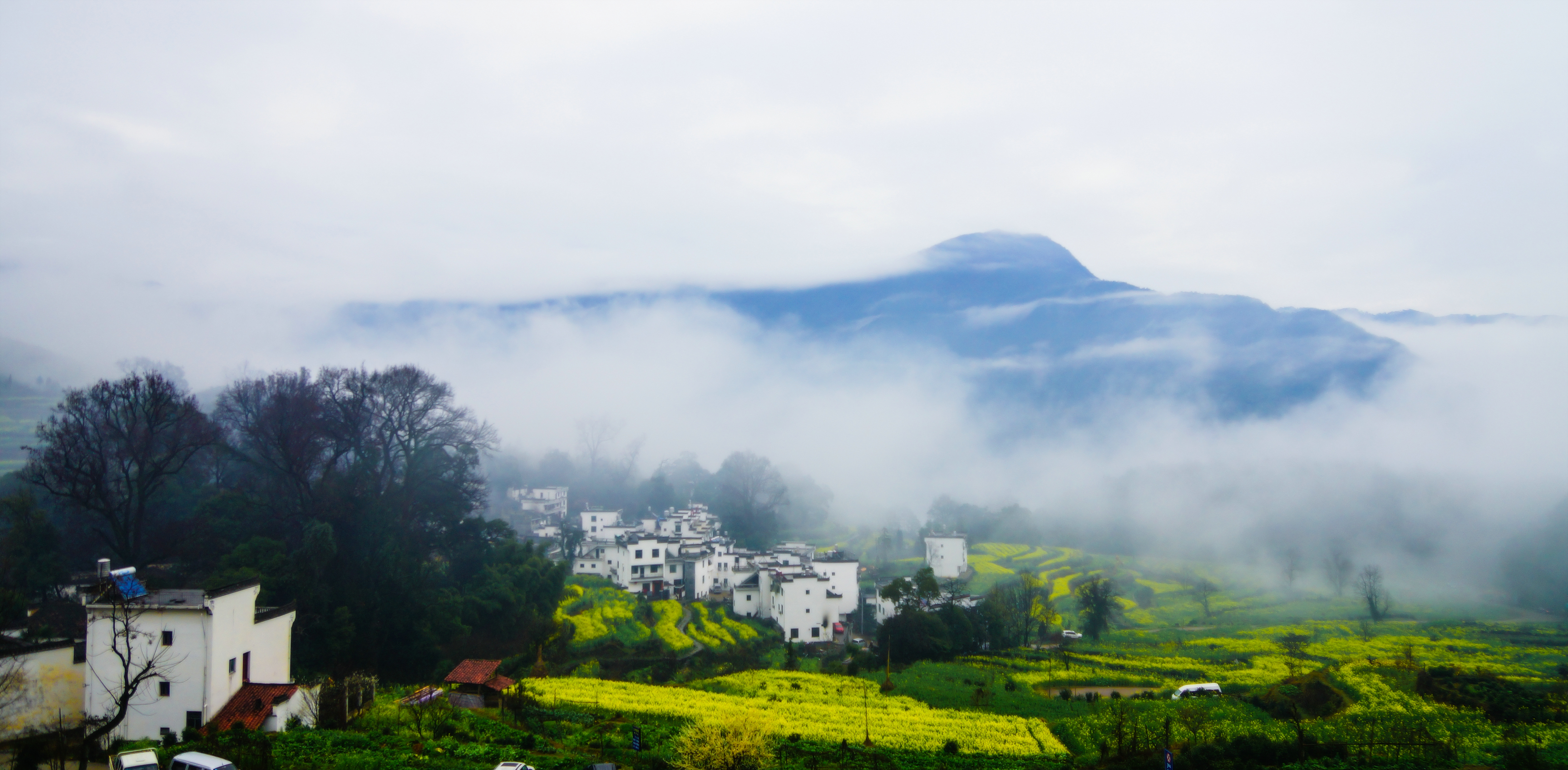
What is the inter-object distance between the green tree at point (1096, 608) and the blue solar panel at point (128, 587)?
43.5m

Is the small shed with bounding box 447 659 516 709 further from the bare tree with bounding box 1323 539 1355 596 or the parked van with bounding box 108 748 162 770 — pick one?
the bare tree with bounding box 1323 539 1355 596

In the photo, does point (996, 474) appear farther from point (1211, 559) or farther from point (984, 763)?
point (984, 763)

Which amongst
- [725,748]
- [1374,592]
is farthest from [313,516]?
[1374,592]

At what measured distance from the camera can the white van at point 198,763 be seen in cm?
1453

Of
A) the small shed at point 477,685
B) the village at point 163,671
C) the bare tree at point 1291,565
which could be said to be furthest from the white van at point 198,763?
the bare tree at point 1291,565

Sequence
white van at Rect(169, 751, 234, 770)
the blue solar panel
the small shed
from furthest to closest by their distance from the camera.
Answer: the small shed < the blue solar panel < white van at Rect(169, 751, 234, 770)

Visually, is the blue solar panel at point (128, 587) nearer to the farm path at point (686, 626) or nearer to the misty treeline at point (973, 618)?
the farm path at point (686, 626)

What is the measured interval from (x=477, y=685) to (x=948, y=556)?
4655cm

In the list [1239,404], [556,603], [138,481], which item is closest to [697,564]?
[556,603]

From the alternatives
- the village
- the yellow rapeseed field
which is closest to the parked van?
the village

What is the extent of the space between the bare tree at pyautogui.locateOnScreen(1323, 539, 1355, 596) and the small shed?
61.3 m

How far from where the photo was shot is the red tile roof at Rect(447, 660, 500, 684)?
26891 millimetres

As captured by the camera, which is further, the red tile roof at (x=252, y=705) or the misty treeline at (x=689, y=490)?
the misty treeline at (x=689, y=490)

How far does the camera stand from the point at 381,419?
3838 cm
